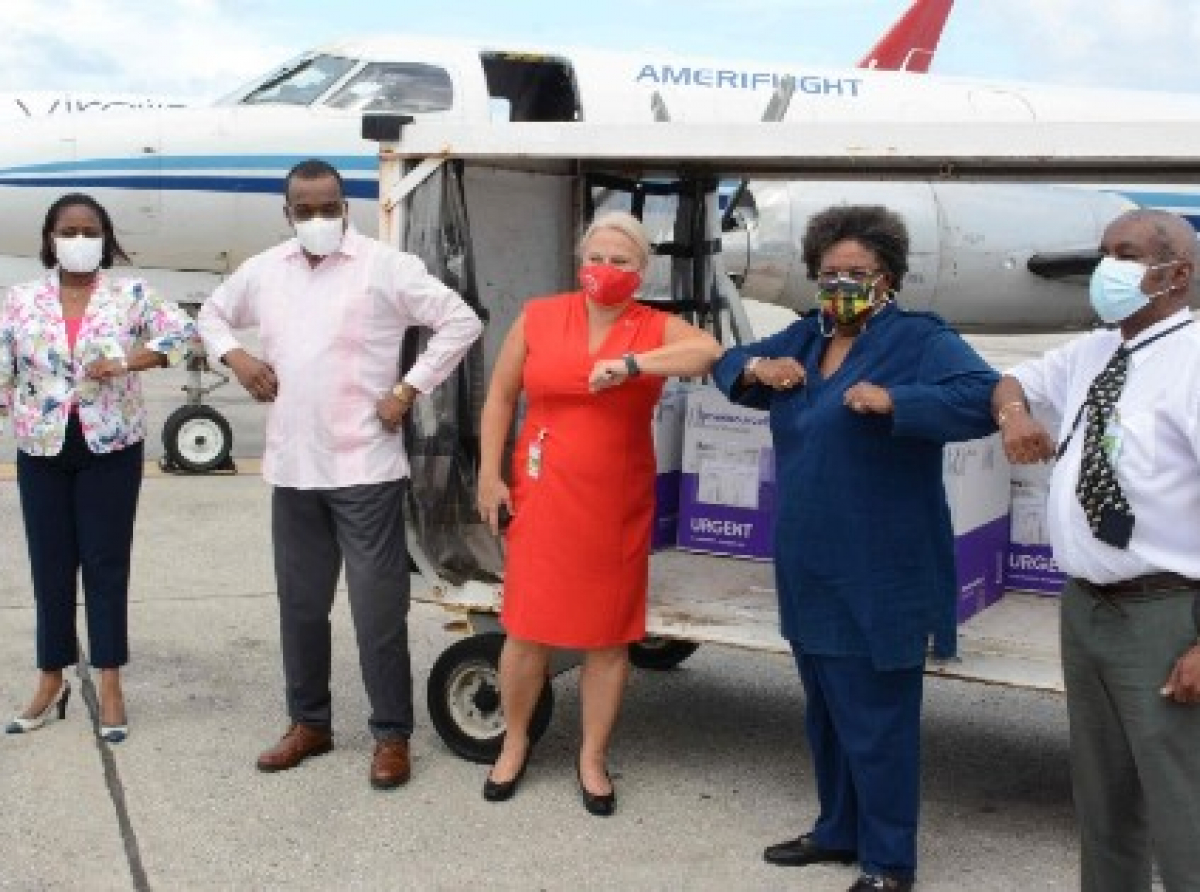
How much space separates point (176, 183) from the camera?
1014 centimetres

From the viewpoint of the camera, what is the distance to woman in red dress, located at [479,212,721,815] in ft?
13.9

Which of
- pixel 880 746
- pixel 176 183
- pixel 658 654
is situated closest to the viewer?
pixel 880 746

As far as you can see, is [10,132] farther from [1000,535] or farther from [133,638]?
[1000,535]

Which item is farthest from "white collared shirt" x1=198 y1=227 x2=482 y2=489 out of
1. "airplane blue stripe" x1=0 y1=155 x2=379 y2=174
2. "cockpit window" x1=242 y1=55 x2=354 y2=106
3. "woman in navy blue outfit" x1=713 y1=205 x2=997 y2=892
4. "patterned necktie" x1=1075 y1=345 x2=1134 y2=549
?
"cockpit window" x1=242 y1=55 x2=354 y2=106

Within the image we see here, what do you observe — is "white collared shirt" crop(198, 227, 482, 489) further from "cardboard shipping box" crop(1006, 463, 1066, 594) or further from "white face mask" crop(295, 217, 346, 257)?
"cardboard shipping box" crop(1006, 463, 1066, 594)

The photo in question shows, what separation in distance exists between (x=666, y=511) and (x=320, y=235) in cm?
165

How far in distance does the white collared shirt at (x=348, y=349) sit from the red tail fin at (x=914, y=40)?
20805 mm

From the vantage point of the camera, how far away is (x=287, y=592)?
15.6 ft

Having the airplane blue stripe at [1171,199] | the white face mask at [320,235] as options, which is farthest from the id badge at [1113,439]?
the airplane blue stripe at [1171,199]

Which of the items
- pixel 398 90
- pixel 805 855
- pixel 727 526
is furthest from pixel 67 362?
pixel 398 90

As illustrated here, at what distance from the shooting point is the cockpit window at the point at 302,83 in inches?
431

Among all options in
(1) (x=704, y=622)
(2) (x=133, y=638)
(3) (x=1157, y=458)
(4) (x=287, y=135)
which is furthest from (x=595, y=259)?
(4) (x=287, y=135)

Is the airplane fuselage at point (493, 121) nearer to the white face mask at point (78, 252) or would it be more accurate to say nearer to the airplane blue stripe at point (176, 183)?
the airplane blue stripe at point (176, 183)

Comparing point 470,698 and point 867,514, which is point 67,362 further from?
point 867,514
